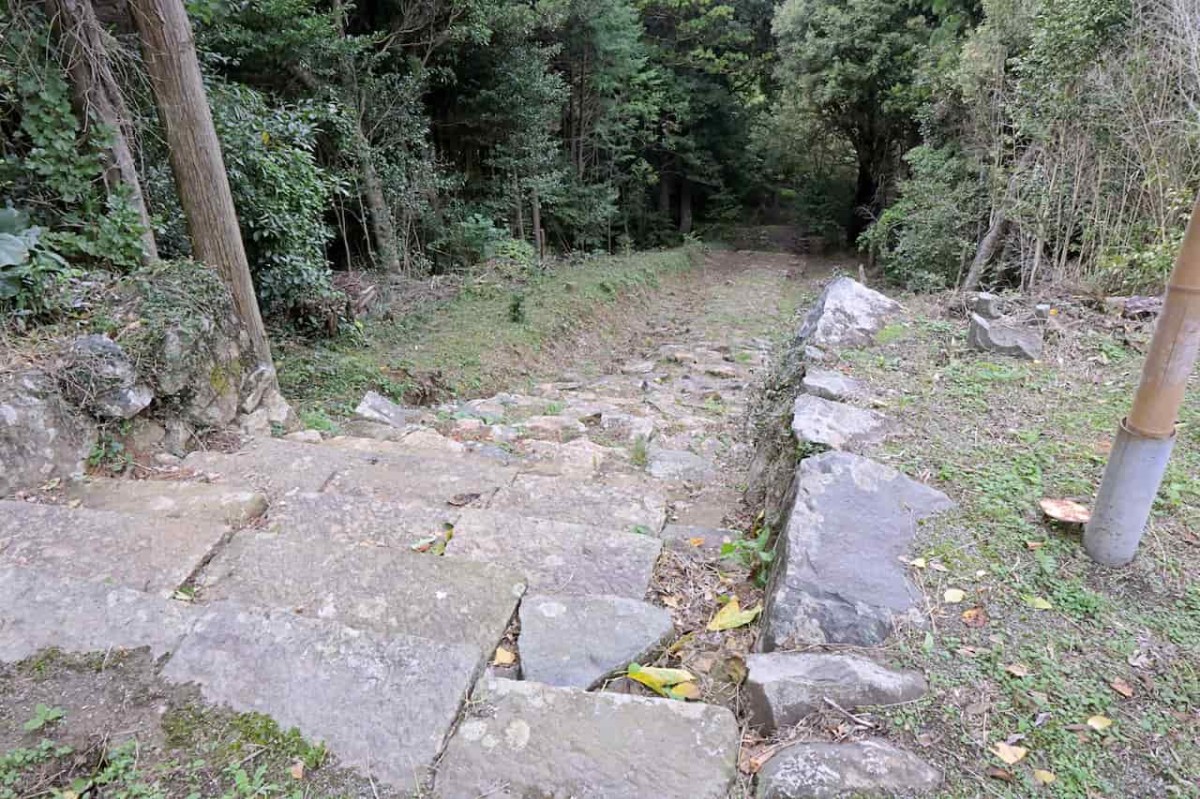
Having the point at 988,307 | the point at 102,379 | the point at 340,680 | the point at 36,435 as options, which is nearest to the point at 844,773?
the point at 340,680

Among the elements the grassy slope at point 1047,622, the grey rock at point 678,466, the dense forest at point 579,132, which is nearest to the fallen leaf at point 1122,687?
the grassy slope at point 1047,622

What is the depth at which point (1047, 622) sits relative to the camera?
1609 millimetres

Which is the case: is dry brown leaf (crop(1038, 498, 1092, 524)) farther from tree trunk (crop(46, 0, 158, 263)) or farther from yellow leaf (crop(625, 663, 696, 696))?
tree trunk (crop(46, 0, 158, 263))

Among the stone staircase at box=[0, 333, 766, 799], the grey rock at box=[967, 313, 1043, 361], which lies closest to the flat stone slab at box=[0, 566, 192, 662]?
the stone staircase at box=[0, 333, 766, 799]

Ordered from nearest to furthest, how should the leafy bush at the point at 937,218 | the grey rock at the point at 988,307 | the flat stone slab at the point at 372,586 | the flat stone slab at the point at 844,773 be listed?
the flat stone slab at the point at 844,773 < the flat stone slab at the point at 372,586 < the grey rock at the point at 988,307 < the leafy bush at the point at 937,218

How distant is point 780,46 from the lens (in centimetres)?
1380

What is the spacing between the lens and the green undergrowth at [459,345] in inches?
202

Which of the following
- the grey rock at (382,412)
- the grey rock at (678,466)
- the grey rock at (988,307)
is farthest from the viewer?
the grey rock at (382,412)

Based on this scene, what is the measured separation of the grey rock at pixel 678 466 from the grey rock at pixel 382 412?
6.27 ft

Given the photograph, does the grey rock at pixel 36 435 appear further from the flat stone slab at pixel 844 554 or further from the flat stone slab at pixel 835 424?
the flat stone slab at pixel 835 424

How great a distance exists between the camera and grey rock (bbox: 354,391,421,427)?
14.8ft

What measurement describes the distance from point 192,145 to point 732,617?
4.00 metres

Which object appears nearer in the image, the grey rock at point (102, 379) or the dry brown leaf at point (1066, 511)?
the dry brown leaf at point (1066, 511)

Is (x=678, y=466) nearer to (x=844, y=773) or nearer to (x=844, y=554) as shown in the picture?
(x=844, y=554)
